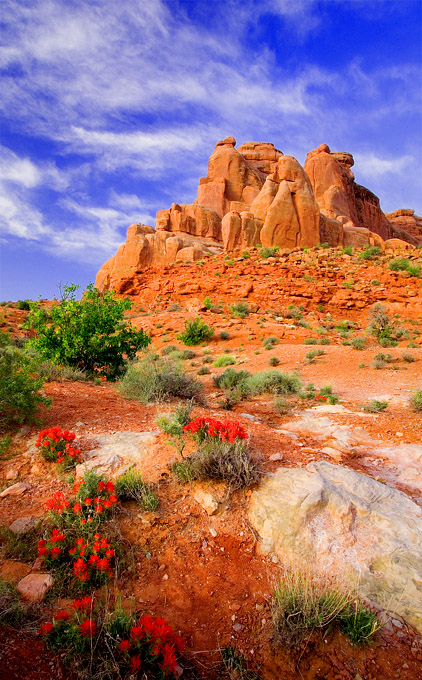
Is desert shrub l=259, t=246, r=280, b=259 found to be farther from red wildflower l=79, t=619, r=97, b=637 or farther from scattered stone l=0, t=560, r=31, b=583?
red wildflower l=79, t=619, r=97, b=637

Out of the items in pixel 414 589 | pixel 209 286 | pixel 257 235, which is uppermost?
pixel 257 235

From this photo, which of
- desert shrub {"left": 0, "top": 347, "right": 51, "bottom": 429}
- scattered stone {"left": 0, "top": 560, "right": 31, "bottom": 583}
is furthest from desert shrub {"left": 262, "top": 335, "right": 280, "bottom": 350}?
scattered stone {"left": 0, "top": 560, "right": 31, "bottom": 583}

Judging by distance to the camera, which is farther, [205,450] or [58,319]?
[58,319]

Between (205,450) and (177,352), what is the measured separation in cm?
1235

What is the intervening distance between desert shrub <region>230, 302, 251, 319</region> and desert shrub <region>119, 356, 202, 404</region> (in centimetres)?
1602

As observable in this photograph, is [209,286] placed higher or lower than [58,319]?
higher

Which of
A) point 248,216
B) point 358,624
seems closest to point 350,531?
point 358,624

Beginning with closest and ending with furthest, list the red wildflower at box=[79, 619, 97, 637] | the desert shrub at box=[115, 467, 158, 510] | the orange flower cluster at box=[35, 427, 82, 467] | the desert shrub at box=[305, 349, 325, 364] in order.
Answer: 1. the red wildflower at box=[79, 619, 97, 637]
2. the desert shrub at box=[115, 467, 158, 510]
3. the orange flower cluster at box=[35, 427, 82, 467]
4. the desert shrub at box=[305, 349, 325, 364]

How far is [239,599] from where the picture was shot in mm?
2604

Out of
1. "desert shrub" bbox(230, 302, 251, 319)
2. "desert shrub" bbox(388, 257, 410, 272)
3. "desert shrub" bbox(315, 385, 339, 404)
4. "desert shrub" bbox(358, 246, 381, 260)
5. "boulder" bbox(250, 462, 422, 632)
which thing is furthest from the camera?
"desert shrub" bbox(358, 246, 381, 260)

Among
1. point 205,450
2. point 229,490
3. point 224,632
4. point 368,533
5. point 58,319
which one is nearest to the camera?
point 224,632

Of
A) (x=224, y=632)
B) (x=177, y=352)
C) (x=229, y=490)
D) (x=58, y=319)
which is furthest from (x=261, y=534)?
(x=177, y=352)

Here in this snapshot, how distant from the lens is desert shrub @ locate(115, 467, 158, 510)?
10.9 feet

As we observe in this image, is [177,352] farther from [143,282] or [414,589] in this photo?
[143,282]
